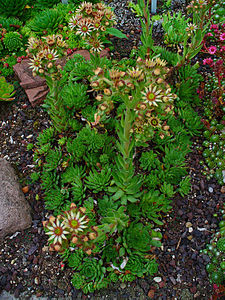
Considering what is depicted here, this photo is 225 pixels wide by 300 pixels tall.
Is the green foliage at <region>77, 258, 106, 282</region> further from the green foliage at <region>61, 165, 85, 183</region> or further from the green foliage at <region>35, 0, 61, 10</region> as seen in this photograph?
the green foliage at <region>35, 0, 61, 10</region>

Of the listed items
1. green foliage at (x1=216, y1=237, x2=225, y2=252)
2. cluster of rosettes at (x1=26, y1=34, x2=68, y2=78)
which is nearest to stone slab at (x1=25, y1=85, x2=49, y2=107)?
cluster of rosettes at (x1=26, y1=34, x2=68, y2=78)

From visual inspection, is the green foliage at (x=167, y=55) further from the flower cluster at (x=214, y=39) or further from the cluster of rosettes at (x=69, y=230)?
the cluster of rosettes at (x=69, y=230)

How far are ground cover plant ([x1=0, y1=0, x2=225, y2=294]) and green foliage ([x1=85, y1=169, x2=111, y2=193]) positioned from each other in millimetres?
11

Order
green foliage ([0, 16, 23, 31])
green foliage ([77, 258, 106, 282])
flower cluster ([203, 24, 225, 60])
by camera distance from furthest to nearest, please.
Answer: green foliage ([0, 16, 23, 31]) → flower cluster ([203, 24, 225, 60]) → green foliage ([77, 258, 106, 282])

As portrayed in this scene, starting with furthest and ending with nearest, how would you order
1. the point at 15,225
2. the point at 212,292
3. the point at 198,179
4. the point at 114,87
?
the point at 198,179 → the point at 15,225 → the point at 212,292 → the point at 114,87

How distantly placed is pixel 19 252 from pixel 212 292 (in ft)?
6.57

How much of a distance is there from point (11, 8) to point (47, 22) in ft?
2.57

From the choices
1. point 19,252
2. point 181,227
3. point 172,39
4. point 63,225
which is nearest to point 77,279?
point 19,252

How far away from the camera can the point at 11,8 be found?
4707mm

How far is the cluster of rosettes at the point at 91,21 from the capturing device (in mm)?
2941

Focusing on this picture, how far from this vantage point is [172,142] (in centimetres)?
355

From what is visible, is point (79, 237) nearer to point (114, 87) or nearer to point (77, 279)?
point (77, 279)

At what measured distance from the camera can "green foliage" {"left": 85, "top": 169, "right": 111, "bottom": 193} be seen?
3.09 m

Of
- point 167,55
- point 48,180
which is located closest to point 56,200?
point 48,180
